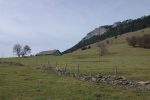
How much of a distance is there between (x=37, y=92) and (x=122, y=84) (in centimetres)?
1026

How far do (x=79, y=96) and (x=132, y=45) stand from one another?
6432 inches

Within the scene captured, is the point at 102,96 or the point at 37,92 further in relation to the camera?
the point at 37,92

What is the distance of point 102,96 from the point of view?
24781 mm

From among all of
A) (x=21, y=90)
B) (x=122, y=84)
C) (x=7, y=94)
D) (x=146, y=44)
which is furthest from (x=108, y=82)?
(x=146, y=44)

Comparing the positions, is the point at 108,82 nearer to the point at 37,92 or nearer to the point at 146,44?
the point at 37,92

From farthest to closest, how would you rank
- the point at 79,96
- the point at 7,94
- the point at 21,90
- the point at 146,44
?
the point at 146,44, the point at 21,90, the point at 7,94, the point at 79,96

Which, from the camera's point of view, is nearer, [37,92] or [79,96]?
[79,96]

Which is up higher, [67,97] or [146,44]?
[146,44]

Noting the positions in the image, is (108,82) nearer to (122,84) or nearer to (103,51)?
(122,84)

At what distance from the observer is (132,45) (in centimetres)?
18462

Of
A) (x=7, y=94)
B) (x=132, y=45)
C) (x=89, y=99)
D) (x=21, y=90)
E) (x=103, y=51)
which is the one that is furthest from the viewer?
(x=132, y=45)

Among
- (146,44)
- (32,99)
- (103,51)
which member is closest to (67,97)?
(32,99)

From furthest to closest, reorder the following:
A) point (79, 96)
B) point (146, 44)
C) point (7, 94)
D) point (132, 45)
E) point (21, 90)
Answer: point (132, 45) < point (146, 44) < point (21, 90) < point (7, 94) < point (79, 96)

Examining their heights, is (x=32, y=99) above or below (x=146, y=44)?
below
